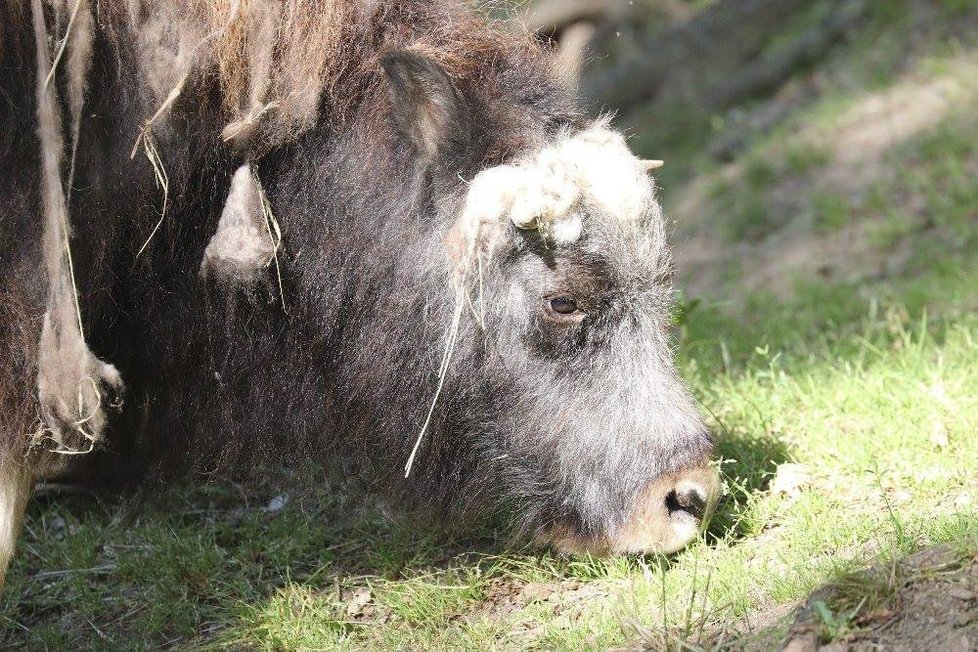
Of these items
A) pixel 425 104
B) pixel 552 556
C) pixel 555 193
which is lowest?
pixel 552 556

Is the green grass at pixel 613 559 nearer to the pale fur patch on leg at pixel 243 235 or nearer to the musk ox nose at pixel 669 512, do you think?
the musk ox nose at pixel 669 512

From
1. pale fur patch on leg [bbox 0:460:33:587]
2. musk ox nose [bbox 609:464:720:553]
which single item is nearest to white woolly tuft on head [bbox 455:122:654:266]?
musk ox nose [bbox 609:464:720:553]

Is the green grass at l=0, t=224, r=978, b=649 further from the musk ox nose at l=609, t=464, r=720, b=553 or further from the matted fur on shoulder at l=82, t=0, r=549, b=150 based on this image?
the matted fur on shoulder at l=82, t=0, r=549, b=150

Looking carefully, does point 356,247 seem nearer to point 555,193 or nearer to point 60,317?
point 555,193

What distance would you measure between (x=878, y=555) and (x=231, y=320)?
6.73 ft

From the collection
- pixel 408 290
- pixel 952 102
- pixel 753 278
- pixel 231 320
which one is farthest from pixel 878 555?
pixel 952 102

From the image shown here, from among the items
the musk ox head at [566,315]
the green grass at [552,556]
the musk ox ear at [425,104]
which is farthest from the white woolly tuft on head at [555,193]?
the green grass at [552,556]

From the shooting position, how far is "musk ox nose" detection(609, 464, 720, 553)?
3555 mm

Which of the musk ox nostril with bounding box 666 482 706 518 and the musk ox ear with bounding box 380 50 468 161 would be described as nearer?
the musk ox ear with bounding box 380 50 468 161

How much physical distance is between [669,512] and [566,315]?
27.6 inches

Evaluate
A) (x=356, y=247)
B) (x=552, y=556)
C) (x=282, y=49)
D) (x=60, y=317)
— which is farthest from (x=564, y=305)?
(x=60, y=317)

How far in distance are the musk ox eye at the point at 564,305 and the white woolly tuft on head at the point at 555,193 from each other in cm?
18

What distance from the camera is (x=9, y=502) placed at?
360 cm

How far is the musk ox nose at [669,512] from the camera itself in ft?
11.7
